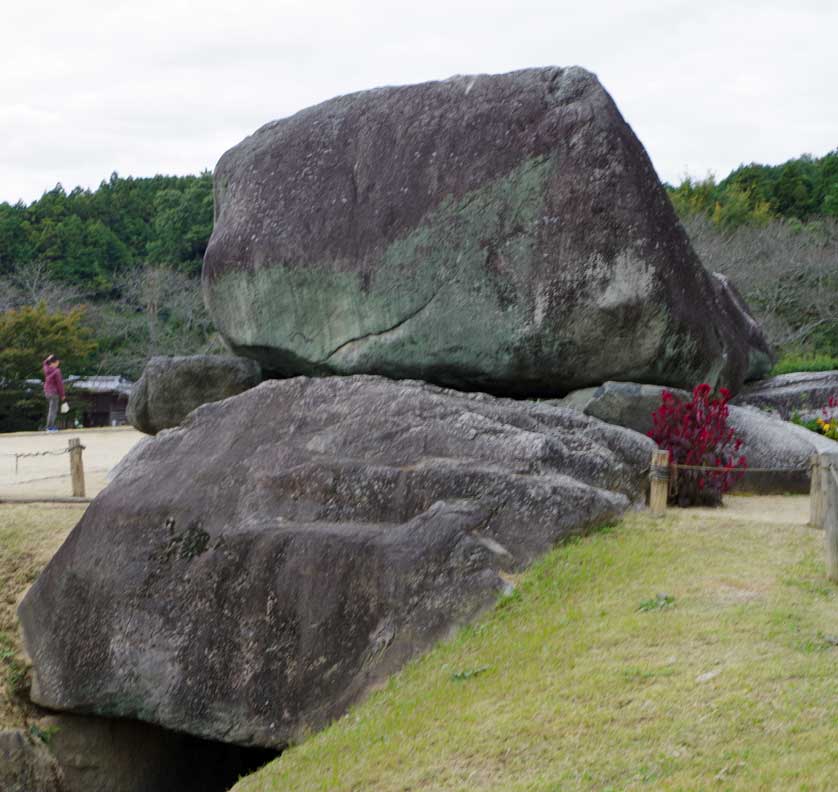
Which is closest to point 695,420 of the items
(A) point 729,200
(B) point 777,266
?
(B) point 777,266

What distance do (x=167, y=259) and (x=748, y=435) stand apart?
29.4 metres

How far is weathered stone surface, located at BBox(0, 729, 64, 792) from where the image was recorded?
29.4 ft

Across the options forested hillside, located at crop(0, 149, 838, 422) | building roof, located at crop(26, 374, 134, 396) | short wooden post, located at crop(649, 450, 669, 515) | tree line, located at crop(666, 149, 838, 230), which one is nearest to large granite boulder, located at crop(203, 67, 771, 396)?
short wooden post, located at crop(649, 450, 669, 515)

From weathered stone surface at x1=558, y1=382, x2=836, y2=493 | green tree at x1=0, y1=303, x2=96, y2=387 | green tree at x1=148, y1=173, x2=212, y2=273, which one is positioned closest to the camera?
weathered stone surface at x1=558, y1=382, x2=836, y2=493

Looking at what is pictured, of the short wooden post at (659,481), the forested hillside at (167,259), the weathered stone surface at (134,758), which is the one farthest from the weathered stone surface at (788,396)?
the forested hillside at (167,259)

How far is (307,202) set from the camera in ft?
42.9

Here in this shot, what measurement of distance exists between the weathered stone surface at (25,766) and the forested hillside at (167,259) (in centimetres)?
1986

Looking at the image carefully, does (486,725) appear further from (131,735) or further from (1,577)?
(1,577)

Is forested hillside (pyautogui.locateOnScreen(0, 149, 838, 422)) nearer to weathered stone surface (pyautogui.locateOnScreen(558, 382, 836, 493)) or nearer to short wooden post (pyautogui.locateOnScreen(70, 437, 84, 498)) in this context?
weathered stone surface (pyautogui.locateOnScreen(558, 382, 836, 493))

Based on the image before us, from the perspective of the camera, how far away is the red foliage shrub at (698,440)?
10750mm

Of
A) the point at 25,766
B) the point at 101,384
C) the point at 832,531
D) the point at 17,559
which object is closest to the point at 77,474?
the point at 17,559

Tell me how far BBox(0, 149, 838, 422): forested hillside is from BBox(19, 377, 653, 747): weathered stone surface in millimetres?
17757

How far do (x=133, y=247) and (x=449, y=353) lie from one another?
30.9 meters

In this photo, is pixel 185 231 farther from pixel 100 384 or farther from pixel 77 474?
pixel 77 474
